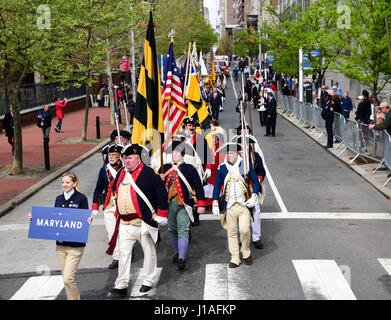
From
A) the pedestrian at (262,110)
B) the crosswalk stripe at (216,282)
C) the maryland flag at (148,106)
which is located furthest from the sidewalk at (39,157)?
the pedestrian at (262,110)

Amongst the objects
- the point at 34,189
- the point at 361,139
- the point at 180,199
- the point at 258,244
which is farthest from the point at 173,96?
the point at 361,139

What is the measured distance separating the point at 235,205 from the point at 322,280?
170 centimetres

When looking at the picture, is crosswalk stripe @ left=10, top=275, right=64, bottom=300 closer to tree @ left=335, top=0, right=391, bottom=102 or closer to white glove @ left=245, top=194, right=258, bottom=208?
white glove @ left=245, top=194, right=258, bottom=208

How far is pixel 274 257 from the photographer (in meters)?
9.55

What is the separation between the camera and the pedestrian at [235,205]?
905 cm

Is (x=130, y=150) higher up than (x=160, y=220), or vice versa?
(x=130, y=150)

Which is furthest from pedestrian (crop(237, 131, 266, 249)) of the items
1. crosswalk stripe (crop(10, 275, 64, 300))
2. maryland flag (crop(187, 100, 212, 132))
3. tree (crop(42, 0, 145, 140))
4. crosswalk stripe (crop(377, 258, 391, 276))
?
tree (crop(42, 0, 145, 140))

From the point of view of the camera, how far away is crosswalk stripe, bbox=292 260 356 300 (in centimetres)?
777

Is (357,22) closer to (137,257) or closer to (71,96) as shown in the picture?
(137,257)

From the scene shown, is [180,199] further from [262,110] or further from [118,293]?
[262,110]

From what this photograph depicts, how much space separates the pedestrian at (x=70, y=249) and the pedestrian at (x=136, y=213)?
0.58m

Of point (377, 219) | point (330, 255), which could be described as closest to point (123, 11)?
point (377, 219)

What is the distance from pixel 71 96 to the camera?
47781mm

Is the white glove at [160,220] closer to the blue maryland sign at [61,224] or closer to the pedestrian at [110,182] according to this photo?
the blue maryland sign at [61,224]
